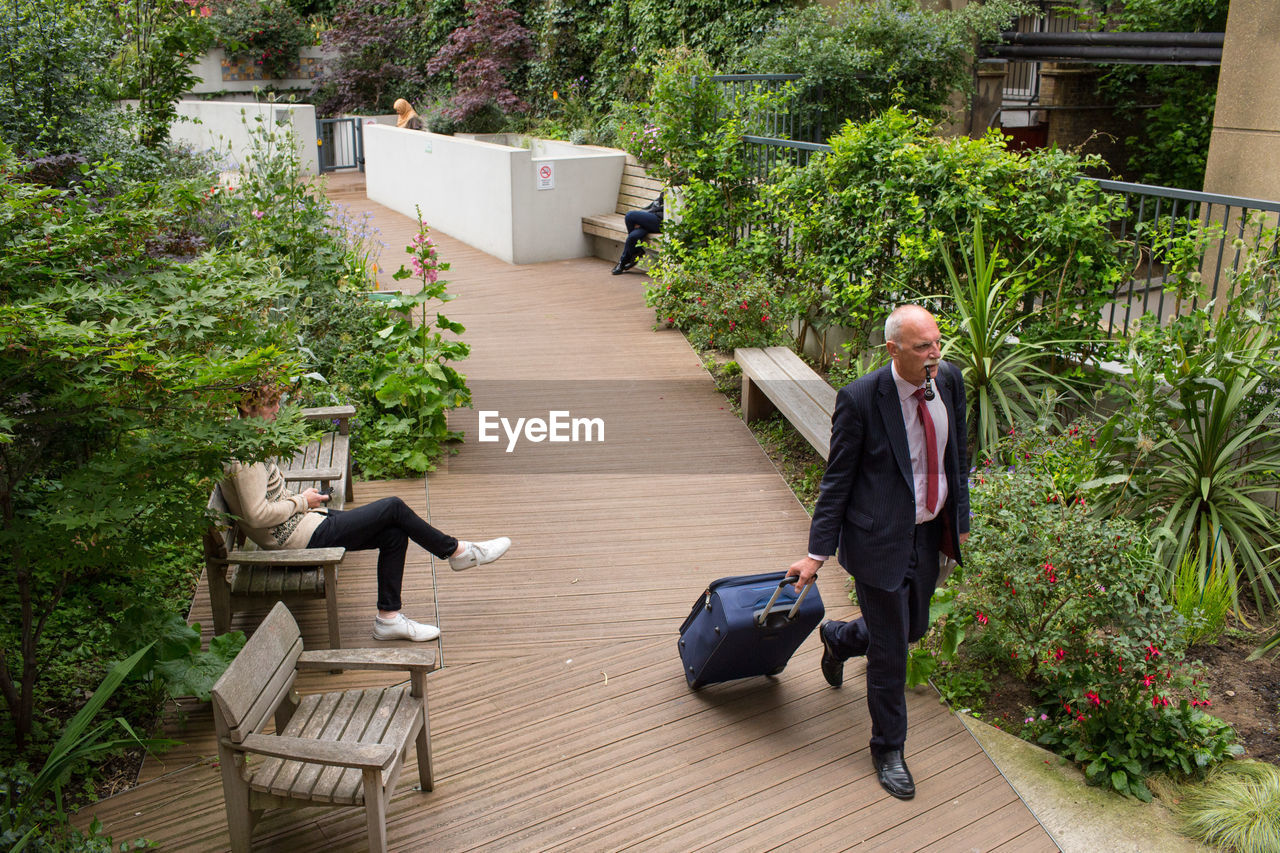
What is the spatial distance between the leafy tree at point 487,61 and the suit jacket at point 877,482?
15.4 meters

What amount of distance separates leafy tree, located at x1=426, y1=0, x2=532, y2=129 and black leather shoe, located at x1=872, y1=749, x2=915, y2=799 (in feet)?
51.5

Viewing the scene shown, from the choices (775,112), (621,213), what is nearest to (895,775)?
(775,112)

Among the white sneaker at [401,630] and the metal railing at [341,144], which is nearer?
the white sneaker at [401,630]

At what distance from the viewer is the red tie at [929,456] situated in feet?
12.2

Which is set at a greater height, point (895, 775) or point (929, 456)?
point (929, 456)

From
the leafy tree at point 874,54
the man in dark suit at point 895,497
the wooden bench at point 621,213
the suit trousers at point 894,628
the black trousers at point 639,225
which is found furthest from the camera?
the wooden bench at point 621,213

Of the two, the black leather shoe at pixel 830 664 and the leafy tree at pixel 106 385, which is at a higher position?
the leafy tree at pixel 106 385

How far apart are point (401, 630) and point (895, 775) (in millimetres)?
2272

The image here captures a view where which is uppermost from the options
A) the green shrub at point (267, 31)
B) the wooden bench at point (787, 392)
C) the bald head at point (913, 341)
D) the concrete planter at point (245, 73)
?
the green shrub at point (267, 31)

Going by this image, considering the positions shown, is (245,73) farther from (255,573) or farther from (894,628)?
(894,628)

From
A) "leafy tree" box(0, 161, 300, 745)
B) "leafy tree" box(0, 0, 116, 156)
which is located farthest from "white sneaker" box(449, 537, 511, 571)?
"leafy tree" box(0, 0, 116, 156)

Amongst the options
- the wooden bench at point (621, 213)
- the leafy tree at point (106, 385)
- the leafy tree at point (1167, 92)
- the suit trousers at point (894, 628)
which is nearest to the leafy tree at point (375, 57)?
the wooden bench at point (621, 213)

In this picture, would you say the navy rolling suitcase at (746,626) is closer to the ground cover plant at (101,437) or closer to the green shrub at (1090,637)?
the green shrub at (1090,637)

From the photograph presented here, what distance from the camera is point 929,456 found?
3742 mm
